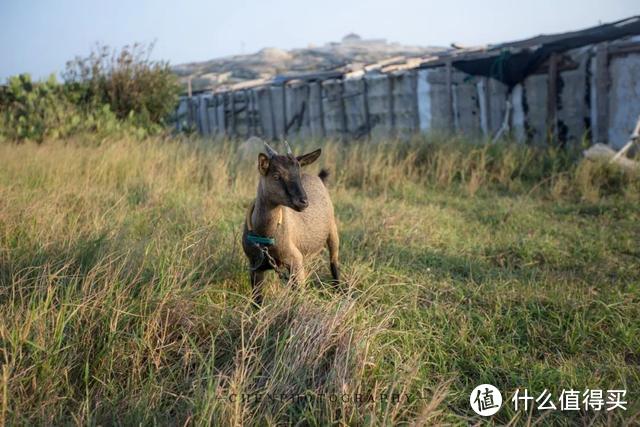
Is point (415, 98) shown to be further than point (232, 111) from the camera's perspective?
No

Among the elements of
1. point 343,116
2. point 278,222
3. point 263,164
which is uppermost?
point 263,164

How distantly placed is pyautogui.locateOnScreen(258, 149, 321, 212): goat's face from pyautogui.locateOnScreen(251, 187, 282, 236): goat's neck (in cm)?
5

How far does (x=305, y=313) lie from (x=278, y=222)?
894 millimetres

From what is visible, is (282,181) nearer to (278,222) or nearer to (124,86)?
(278,222)

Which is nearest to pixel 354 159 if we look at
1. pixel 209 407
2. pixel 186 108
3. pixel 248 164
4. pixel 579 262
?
pixel 248 164

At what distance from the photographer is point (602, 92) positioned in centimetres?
890

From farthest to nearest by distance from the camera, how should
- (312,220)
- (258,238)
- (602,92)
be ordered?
(602,92) < (312,220) < (258,238)

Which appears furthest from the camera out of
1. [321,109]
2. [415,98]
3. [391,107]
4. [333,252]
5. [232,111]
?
[232,111]

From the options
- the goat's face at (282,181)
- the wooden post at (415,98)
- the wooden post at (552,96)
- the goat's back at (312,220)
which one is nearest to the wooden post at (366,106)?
the wooden post at (415,98)

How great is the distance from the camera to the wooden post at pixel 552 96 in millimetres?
9539

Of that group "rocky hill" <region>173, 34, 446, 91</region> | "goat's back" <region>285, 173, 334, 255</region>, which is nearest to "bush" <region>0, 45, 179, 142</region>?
"goat's back" <region>285, 173, 334, 255</region>

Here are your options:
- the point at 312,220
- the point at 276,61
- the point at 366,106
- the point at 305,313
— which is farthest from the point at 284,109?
the point at 276,61

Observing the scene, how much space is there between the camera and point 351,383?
254 centimetres

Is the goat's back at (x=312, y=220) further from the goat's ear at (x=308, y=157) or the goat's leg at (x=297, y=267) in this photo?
the goat's ear at (x=308, y=157)
